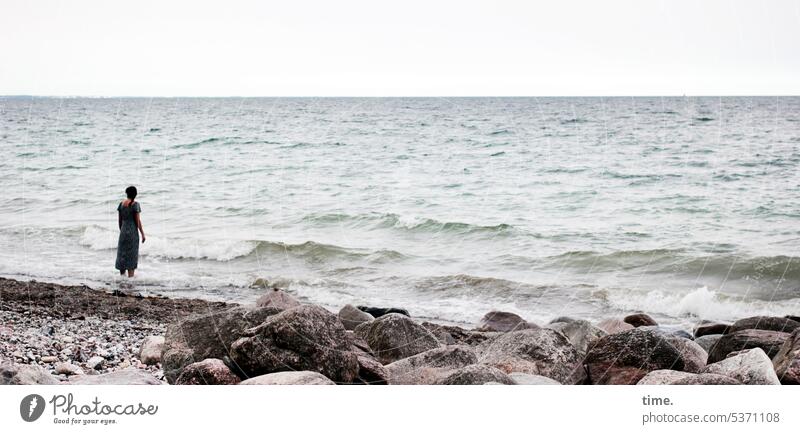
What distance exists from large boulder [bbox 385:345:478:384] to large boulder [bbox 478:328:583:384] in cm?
11

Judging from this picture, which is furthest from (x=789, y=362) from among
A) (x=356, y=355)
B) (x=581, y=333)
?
(x=356, y=355)

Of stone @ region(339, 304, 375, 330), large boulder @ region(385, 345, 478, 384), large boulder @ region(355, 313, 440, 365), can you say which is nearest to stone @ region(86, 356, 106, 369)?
Result: large boulder @ region(355, 313, 440, 365)

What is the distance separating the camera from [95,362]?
3637 mm

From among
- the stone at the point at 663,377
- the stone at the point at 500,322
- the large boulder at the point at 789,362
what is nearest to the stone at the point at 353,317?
the stone at the point at 500,322

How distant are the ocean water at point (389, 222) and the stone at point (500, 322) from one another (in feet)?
0.82

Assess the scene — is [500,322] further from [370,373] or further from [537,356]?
[370,373]

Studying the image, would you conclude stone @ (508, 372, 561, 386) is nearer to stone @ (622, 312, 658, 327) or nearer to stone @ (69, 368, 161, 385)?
stone @ (69, 368, 161, 385)

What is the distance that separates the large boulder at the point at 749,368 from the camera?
2715mm

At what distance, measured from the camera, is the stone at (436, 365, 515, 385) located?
2.65 meters

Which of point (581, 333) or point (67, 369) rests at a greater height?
point (67, 369)

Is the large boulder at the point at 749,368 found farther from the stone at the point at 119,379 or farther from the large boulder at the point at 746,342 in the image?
the stone at the point at 119,379

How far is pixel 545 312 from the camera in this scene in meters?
6.09

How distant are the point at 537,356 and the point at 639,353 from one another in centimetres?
44

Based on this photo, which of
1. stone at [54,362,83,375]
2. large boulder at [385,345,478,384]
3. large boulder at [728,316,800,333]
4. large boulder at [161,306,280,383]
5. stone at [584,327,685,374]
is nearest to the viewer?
large boulder at [385,345,478,384]
